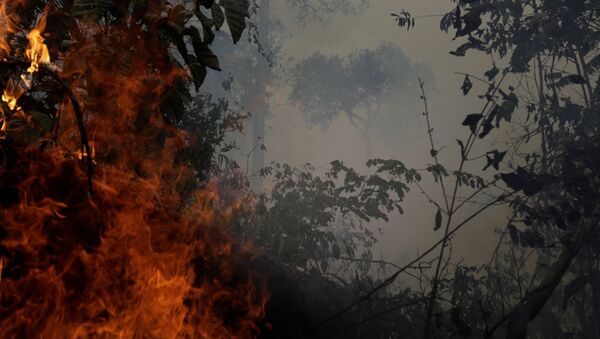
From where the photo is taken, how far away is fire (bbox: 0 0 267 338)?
2.62m

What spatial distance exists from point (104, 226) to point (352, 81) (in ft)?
124

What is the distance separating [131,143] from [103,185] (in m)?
0.57

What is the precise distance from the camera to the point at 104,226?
9.80 ft

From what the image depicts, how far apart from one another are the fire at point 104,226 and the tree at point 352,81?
36.4 m

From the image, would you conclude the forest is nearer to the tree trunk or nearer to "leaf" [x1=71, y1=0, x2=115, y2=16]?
"leaf" [x1=71, y1=0, x2=115, y2=16]

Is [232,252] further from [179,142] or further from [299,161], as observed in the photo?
[299,161]

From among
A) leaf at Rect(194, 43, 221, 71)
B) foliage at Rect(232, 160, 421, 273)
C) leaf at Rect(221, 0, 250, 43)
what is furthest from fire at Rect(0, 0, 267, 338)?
foliage at Rect(232, 160, 421, 273)

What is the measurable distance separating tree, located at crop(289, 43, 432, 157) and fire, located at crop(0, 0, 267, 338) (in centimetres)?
3636

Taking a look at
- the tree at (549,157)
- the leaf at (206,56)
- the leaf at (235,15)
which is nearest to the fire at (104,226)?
the leaf at (206,56)

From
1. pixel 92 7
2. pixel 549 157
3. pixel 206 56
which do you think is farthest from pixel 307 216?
pixel 92 7

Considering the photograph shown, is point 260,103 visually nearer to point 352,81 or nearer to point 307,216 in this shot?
point 352,81

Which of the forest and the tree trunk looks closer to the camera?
the forest

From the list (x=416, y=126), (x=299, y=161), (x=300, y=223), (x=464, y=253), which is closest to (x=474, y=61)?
(x=416, y=126)

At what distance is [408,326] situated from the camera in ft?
17.3
